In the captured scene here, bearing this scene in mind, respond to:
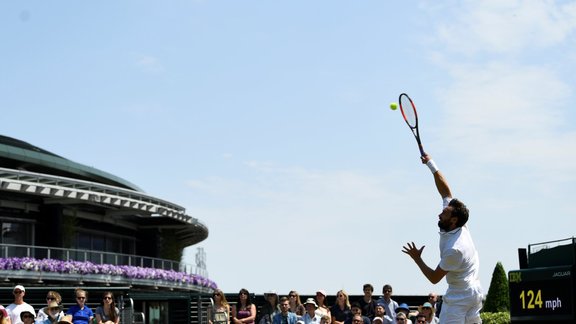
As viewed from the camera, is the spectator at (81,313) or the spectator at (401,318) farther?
the spectator at (401,318)

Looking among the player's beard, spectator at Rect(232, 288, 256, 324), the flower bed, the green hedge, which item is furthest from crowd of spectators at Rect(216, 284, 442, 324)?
the flower bed

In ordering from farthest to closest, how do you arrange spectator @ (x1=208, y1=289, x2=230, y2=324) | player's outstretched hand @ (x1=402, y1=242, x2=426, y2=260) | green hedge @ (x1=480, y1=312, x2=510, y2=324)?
green hedge @ (x1=480, y1=312, x2=510, y2=324) < spectator @ (x1=208, y1=289, x2=230, y2=324) < player's outstretched hand @ (x1=402, y1=242, x2=426, y2=260)

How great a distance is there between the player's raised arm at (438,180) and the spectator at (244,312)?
8433 millimetres

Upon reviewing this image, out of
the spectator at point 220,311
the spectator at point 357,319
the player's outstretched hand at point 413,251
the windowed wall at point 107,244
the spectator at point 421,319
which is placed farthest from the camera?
the windowed wall at point 107,244

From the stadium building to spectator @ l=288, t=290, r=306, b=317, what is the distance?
630 inches

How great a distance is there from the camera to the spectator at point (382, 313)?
17317 millimetres

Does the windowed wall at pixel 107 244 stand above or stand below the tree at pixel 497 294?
above

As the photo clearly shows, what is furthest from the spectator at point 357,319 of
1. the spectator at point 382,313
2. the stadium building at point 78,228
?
the stadium building at point 78,228

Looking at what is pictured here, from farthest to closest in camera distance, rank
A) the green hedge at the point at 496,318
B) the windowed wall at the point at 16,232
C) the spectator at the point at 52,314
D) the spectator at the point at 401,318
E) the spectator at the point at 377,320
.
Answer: the windowed wall at the point at 16,232, the green hedge at the point at 496,318, the spectator at the point at 377,320, the spectator at the point at 401,318, the spectator at the point at 52,314

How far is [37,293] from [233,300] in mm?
4774

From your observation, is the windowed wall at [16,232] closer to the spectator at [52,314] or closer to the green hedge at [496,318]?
the green hedge at [496,318]

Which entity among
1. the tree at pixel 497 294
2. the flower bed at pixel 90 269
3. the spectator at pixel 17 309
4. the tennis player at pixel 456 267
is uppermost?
the flower bed at pixel 90 269

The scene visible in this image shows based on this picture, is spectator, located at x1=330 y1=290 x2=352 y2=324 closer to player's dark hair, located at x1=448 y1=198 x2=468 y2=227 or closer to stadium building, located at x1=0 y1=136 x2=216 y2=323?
player's dark hair, located at x1=448 y1=198 x2=468 y2=227

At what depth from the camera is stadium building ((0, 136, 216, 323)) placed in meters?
40.1
